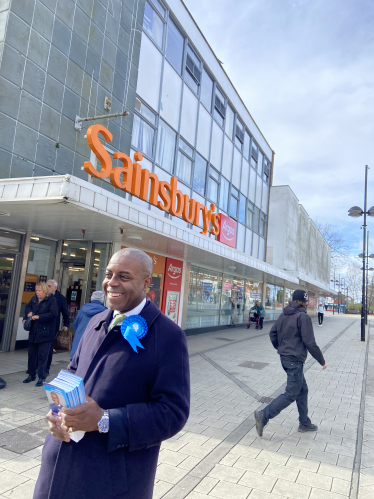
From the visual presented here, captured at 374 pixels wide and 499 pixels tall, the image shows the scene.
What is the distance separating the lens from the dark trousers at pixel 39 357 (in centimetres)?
658

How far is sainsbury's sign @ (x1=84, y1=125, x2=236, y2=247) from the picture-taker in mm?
7789

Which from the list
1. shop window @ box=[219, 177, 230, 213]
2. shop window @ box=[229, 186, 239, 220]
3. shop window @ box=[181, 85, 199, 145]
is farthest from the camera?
shop window @ box=[229, 186, 239, 220]

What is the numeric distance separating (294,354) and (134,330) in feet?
12.3

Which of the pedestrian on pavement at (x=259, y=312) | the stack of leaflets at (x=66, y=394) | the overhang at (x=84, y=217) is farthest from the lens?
the pedestrian on pavement at (x=259, y=312)

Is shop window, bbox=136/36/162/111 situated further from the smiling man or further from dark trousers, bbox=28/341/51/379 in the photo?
the smiling man

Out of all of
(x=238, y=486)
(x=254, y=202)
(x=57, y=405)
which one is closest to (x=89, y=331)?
(x=57, y=405)

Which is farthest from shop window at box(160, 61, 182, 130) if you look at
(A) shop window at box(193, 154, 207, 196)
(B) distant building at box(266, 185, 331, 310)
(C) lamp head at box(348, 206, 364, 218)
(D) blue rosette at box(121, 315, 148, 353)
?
(B) distant building at box(266, 185, 331, 310)

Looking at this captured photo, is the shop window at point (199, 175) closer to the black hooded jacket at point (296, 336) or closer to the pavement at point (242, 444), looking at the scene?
the pavement at point (242, 444)

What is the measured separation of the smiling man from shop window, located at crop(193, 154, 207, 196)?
13.9 metres

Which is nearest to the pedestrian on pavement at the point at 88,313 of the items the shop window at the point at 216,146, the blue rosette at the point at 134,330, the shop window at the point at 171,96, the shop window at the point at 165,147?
the blue rosette at the point at 134,330

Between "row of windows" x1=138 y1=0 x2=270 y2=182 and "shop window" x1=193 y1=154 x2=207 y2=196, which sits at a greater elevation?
"row of windows" x1=138 y1=0 x2=270 y2=182

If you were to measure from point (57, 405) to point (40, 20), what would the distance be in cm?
937

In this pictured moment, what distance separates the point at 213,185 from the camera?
55.9ft

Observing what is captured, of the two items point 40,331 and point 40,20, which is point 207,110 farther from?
point 40,331
